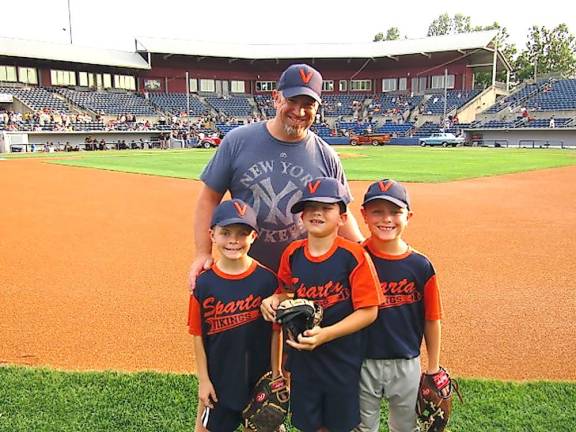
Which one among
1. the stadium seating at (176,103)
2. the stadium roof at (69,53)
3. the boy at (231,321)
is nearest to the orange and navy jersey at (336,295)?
the boy at (231,321)

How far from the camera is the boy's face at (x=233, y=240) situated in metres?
2.72

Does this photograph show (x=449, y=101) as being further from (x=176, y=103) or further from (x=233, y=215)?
(x=233, y=215)

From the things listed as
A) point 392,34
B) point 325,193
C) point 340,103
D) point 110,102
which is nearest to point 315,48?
point 340,103

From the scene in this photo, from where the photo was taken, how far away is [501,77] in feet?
262

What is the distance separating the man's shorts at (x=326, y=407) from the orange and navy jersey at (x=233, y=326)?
29cm

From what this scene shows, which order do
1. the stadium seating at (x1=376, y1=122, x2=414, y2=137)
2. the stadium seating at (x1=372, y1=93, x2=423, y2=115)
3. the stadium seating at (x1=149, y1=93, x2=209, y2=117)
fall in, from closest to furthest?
the stadium seating at (x1=376, y1=122, x2=414, y2=137) → the stadium seating at (x1=149, y1=93, x2=209, y2=117) → the stadium seating at (x1=372, y1=93, x2=423, y2=115)

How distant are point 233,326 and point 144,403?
1.38 m

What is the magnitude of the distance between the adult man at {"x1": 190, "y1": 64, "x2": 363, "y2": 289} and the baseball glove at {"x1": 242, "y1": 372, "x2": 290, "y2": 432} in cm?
75

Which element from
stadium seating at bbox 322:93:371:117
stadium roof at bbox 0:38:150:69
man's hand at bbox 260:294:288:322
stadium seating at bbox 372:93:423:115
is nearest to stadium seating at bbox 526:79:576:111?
stadium seating at bbox 372:93:423:115

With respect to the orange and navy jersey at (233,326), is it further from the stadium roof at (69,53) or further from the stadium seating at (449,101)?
the stadium seating at (449,101)

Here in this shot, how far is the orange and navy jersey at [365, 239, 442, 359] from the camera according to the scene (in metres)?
2.69

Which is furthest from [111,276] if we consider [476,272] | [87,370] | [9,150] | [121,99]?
[121,99]

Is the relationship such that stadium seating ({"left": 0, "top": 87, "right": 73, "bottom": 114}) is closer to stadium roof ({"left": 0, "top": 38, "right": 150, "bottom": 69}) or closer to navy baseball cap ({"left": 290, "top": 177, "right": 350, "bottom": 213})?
stadium roof ({"left": 0, "top": 38, "right": 150, "bottom": 69})

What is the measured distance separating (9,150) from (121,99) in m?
18.9
